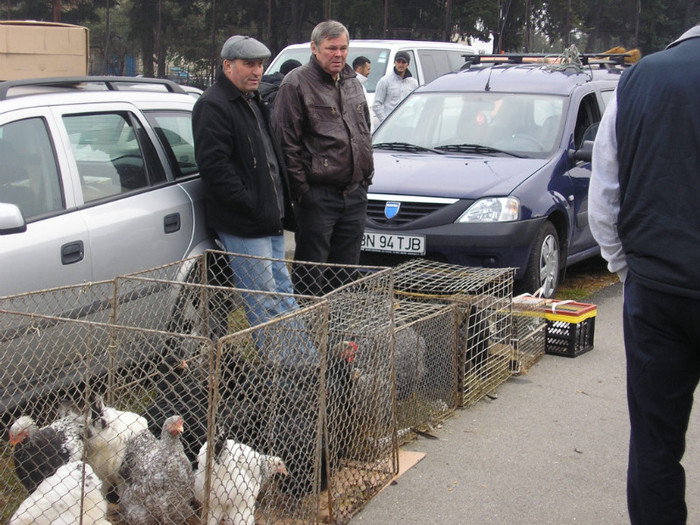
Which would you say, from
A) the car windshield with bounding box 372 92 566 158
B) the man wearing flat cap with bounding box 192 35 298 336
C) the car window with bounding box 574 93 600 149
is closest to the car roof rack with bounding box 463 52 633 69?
the car window with bounding box 574 93 600 149

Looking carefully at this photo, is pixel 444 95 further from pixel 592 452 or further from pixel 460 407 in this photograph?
pixel 592 452

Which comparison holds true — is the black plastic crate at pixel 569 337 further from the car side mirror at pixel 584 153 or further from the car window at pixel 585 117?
→ the car window at pixel 585 117

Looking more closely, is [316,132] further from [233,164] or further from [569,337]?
[569,337]

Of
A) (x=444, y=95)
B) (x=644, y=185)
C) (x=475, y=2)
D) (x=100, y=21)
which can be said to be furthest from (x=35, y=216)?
(x=100, y=21)

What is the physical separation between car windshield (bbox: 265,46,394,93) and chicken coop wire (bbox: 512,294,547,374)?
7.35 meters

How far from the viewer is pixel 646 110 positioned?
8.93 ft

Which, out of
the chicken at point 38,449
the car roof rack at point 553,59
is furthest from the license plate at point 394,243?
the chicken at point 38,449

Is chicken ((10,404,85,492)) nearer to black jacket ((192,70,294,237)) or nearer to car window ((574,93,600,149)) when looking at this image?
black jacket ((192,70,294,237))

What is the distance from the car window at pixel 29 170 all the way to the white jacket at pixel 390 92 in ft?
22.8

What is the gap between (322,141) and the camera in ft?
17.2

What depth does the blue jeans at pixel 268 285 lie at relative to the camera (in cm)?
341

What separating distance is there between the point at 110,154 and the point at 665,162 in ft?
10.2

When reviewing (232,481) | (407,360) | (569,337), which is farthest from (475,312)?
(232,481)

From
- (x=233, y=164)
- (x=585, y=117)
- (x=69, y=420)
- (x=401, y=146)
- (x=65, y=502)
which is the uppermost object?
(x=585, y=117)
